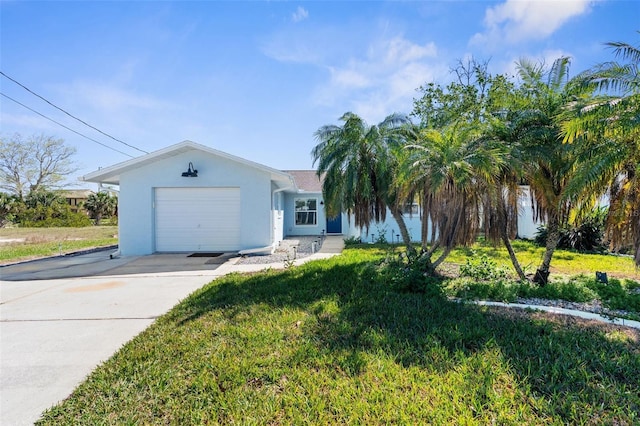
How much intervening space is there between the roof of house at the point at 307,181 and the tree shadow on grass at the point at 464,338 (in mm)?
12479

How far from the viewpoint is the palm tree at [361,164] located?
753 centimetres

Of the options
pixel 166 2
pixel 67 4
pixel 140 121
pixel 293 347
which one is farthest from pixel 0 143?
pixel 293 347

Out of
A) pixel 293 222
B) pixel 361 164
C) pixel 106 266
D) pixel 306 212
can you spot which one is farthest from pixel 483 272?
pixel 293 222

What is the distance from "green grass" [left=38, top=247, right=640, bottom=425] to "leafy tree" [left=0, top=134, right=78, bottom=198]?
45.1 meters

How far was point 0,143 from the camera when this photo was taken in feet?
114

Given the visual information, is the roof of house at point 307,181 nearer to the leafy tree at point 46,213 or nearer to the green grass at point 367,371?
the green grass at point 367,371

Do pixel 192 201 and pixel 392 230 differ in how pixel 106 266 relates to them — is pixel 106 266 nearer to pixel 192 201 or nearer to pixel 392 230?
pixel 192 201

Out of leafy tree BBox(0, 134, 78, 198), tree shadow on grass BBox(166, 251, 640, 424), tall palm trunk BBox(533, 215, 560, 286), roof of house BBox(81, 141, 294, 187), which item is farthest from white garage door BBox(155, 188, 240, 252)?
leafy tree BBox(0, 134, 78, 198)

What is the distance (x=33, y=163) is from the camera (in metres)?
37.5

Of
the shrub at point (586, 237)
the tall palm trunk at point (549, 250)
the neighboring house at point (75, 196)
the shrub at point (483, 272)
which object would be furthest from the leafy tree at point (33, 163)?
the shrub at point (586, 237)

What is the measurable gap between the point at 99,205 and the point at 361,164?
3469 cm

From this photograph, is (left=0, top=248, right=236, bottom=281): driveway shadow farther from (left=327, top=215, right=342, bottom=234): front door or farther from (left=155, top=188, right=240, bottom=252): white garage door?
(left=327, top=215, right=342, bottom=234): front door

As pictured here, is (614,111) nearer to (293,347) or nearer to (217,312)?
(293,347)

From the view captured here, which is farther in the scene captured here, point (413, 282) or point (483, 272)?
point (483, 272)
